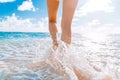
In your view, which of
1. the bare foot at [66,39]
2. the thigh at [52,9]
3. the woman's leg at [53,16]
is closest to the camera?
the bare foot at [66,39]

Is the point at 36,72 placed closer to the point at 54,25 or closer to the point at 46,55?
the point at 46,55

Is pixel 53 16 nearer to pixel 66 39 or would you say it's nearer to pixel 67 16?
pixel 67 16

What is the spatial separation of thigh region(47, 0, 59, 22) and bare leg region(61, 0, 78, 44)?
255mm

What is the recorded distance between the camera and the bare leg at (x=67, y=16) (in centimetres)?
267

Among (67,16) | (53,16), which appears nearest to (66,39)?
(67,16)

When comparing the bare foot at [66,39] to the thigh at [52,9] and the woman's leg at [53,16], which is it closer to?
the woman's leg at [53,16]

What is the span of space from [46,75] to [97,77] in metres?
0.40

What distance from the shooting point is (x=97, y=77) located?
2.09 metres

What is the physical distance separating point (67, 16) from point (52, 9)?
0.33 meters

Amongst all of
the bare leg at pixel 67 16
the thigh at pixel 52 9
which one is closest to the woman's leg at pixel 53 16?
the thigh at pixel 52 9

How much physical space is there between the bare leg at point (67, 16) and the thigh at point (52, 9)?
0.26m

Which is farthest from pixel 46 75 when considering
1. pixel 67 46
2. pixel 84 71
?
pixel 67 46

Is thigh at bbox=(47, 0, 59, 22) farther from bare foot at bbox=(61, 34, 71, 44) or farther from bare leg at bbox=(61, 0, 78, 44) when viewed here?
bare foot at bbox=(61, 34, 71, 44)

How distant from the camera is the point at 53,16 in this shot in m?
2.98
